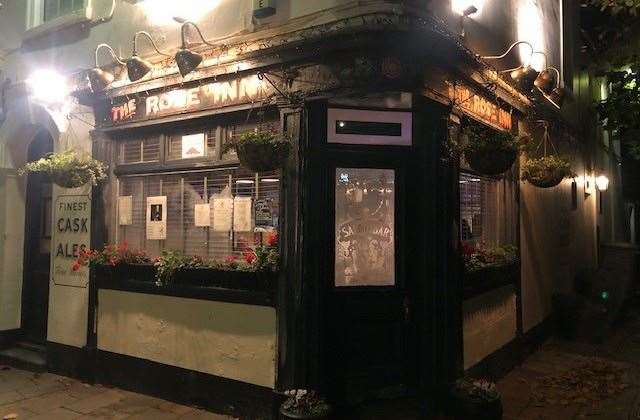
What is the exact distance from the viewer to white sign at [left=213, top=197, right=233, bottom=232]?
19.1 feet

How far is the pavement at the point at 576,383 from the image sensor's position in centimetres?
571

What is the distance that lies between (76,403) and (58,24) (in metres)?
5.44

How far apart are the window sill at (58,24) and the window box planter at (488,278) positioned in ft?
21.0

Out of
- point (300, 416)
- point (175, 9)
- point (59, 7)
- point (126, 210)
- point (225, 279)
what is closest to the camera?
point (300, 416)

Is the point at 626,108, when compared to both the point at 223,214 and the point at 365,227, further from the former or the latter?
the point at 223,214

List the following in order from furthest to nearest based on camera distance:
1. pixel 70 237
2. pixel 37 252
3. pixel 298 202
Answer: pixel 37 252
pixel 70 237
pixel 298 202

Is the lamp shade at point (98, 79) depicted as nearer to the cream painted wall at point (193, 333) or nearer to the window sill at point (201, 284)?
the window sill at point (201, 284)

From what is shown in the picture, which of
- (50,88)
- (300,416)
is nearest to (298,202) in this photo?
(300,416)

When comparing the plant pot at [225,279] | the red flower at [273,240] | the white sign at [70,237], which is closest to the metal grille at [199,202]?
the red flower at [273,240]

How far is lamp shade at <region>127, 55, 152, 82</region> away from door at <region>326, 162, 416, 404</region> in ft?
8.70

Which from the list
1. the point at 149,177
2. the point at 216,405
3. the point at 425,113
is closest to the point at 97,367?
the point at 216,405

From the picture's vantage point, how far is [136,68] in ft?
19.4

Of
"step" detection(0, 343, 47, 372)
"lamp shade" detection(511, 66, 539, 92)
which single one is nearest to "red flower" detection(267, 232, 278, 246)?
"lamp shade" detection(511, 66, 539, 92)

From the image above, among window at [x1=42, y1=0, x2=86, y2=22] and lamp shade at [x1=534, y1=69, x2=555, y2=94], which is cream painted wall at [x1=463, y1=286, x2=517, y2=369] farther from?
window at [x1=42, y1=0, x2=86, y2=22]
